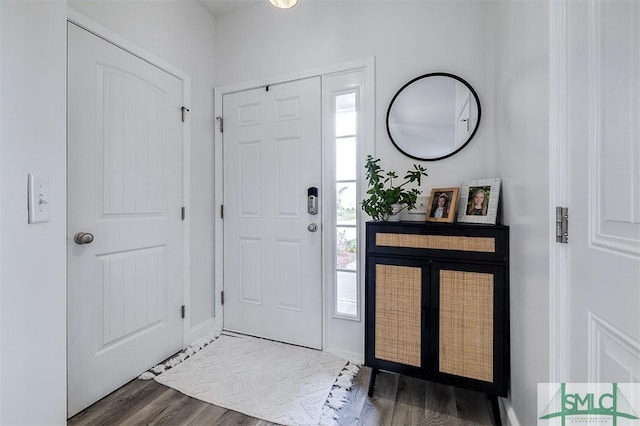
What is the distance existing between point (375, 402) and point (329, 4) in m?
2.64

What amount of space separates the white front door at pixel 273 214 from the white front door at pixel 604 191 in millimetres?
1500

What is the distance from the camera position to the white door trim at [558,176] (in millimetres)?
903

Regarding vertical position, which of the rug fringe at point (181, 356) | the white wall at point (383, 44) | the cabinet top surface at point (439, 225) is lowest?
the rug fringe at point (181, 356)

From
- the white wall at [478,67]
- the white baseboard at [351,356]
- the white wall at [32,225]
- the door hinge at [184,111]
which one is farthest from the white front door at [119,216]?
the white baseboard at [351,356]

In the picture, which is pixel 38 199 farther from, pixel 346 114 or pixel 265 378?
pixel 346 114

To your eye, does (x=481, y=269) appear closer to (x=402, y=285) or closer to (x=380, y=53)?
(x=402, y=285)

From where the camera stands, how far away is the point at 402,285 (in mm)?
1604

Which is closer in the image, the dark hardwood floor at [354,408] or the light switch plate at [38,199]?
the light switch plate at [38,199]

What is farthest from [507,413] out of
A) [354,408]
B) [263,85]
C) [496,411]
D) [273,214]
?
[263,85]

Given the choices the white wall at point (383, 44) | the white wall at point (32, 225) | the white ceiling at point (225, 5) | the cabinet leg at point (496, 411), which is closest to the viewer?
the white wall at point (32, 225)

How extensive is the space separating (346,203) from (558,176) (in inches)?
51.2

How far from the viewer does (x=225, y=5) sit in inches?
92.7

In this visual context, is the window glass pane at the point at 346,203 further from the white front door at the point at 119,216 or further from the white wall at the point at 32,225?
the white wall at the point at 32,225

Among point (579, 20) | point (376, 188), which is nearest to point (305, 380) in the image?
point (376, 188)
